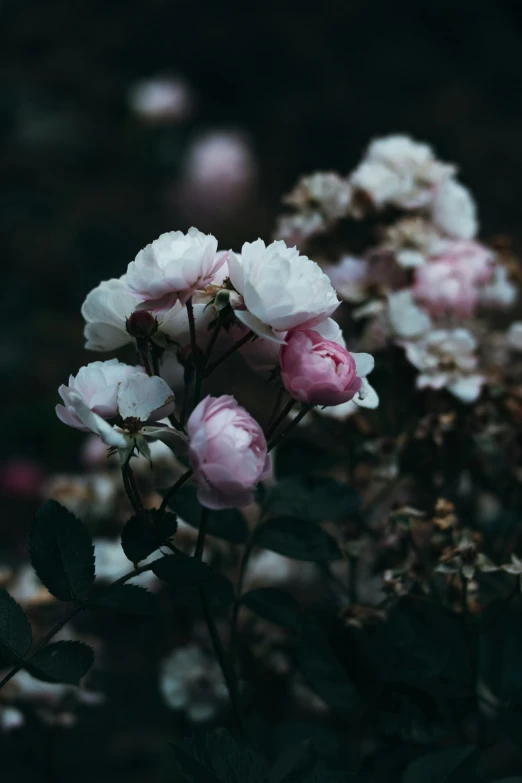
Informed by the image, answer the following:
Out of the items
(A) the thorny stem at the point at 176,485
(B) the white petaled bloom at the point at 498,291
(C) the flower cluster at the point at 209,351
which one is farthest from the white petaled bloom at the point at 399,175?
(A) the thorny stem at the point at 176,485

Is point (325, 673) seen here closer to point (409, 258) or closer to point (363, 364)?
point (363, 364)

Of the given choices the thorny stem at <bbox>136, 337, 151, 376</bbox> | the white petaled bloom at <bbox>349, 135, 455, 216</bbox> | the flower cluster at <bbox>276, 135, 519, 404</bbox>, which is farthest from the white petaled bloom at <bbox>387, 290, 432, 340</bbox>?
the thorny stem at <bbox>136, 337, 151, 376</bbox>

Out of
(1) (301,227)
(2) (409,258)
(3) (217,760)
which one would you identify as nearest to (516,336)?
(2) (409,258)

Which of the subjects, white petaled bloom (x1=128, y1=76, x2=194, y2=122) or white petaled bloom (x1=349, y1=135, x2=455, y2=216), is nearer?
white petaled bloom (x1=349, y1=135, x2=455, y2=216)

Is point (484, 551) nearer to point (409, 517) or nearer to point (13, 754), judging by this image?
point (409, 517)

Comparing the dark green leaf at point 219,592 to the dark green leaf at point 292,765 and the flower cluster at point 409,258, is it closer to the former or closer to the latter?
the dark green leaf at point 292,765

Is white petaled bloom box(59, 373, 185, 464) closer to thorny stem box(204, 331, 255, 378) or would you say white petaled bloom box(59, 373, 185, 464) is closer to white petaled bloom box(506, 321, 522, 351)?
thorny stem box(204, 331, 255, 378)

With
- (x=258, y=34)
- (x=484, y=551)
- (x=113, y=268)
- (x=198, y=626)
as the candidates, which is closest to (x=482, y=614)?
(x=484, y=551)
